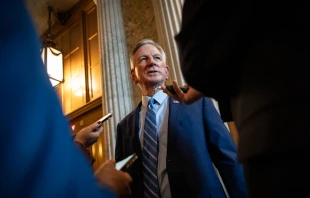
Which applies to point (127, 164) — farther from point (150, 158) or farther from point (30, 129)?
point (150, 158)

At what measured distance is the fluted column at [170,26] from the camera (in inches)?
84.1

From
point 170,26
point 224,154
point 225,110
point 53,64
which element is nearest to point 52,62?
point 53,64

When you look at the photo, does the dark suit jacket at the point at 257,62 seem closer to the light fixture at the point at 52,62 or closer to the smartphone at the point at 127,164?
the smartphone at the point at 127,164

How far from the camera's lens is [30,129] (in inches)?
12.3

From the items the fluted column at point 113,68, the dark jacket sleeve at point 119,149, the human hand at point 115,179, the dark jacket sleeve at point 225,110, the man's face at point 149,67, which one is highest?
the fluted column at point 113,68

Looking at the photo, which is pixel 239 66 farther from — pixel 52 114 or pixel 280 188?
pixel 52 114

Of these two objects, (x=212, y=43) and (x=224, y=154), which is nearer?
(x=212, y=43)

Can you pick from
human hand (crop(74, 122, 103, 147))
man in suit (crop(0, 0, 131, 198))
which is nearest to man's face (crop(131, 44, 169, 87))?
human hand (crop(74, 122, 103, 147))

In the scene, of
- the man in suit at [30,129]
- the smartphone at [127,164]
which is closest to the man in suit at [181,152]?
→ the smartphone at [127,164]

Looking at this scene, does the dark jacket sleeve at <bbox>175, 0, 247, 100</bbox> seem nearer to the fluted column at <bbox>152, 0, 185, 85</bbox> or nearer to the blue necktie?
the blue necktie

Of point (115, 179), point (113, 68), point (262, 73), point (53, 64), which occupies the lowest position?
point (115, 179)

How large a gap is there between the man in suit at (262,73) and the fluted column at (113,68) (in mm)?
2040

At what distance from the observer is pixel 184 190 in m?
1.03

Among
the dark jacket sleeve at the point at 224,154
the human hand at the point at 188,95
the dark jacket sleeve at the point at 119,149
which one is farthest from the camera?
the dark jacket sleeve at the point at 119,149
